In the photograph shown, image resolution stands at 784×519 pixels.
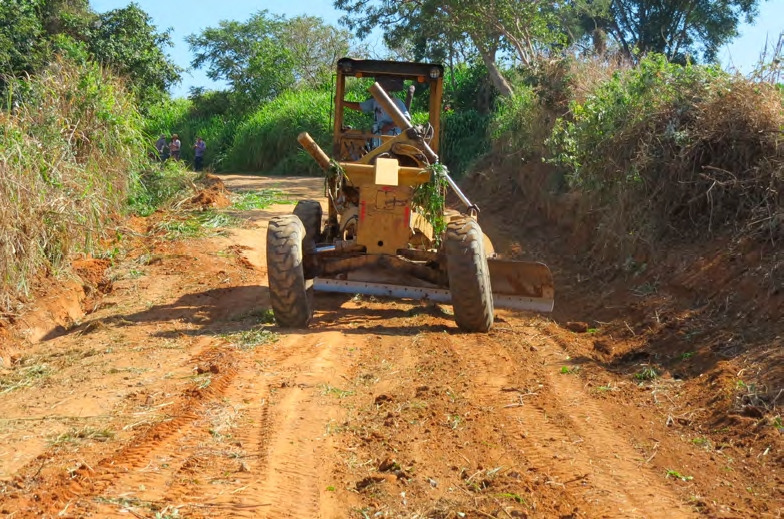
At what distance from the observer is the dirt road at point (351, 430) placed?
13.2 ft

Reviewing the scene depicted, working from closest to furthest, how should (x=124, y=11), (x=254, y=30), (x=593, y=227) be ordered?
(x=593, y=227) → (x=124, y=11) → (x=254, y=30)

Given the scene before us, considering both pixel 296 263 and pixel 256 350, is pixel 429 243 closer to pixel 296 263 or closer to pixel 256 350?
pixel 296 263

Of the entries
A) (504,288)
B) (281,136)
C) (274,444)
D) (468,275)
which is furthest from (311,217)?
(281,136)

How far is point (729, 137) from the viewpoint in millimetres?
8742

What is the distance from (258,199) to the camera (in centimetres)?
1805

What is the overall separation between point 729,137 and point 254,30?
34.1 meters

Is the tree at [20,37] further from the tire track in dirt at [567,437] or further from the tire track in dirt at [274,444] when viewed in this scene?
the tire track in dirt at [567,437]

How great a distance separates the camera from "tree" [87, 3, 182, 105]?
22.1m

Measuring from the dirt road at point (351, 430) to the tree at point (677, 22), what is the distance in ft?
71.3

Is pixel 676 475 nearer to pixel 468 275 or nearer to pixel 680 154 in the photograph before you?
pixel 468 275

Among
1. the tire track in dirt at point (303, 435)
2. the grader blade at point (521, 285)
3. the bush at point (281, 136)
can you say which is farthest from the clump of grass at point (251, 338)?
the bush at point (281, 136)

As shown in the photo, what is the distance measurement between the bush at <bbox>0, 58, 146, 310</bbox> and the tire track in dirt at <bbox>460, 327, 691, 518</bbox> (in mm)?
4997

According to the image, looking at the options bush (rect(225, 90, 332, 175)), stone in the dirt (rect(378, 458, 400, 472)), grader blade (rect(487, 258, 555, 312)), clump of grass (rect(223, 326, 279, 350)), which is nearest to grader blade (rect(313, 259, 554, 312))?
grader blade (rect(487, 258, 555, 312))

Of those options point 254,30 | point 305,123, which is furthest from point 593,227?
point 254,30
